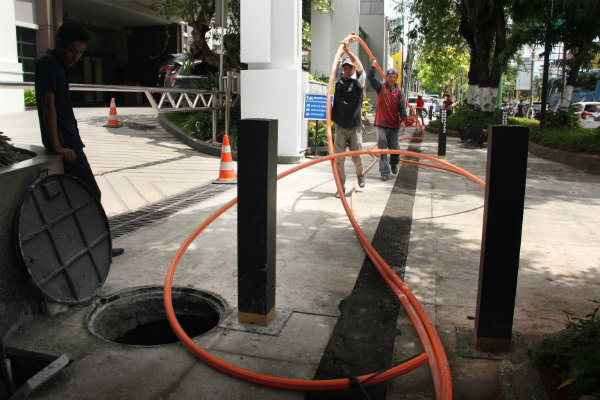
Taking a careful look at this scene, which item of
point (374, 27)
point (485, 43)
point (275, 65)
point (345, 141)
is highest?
point (374, 27)

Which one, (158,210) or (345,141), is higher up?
(345,141)

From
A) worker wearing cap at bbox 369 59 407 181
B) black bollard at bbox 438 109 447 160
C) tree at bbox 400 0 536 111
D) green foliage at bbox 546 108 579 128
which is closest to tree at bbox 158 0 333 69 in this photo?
black bollard at bbox 438 109 447 160

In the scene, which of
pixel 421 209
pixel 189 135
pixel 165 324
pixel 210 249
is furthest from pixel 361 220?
pixel 189 135

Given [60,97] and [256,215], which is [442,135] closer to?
[60,97]

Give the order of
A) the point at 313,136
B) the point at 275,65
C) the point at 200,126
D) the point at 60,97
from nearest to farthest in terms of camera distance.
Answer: the point at 60,97
the point at 275,65
the point at 313,136
the point at 200,126

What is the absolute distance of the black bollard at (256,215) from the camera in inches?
119

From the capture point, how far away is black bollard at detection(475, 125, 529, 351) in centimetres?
276

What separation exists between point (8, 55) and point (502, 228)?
739 inches

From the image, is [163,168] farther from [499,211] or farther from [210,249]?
[499,211]

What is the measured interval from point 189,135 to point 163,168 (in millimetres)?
3800

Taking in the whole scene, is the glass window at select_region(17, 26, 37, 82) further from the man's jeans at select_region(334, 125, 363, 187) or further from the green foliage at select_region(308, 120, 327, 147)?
the man's jeans at select_region(334, 125, 363, 187)

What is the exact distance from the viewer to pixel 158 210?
6.54 m

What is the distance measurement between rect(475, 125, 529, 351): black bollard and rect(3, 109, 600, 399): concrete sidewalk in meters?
0.26

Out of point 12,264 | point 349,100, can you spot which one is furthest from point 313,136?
point 12,264
